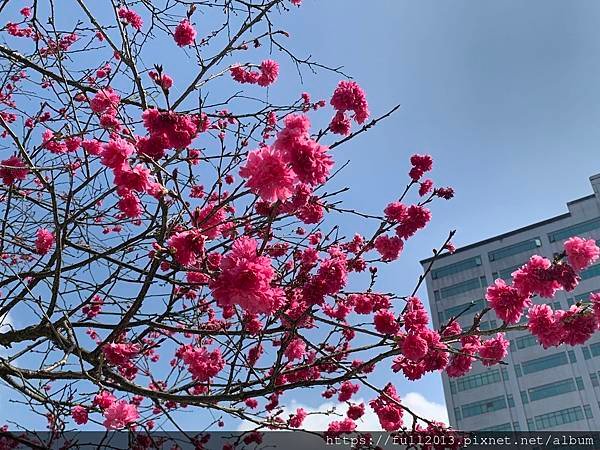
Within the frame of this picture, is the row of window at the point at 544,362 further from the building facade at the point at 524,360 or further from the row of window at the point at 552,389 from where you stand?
the row of window at the point at 552,389

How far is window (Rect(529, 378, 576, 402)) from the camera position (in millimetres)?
34781

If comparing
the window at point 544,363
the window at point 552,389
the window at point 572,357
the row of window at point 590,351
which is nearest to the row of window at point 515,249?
the window at point 544,363

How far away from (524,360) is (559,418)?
4382 mm

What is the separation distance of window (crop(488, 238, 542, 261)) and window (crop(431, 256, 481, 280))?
1.24m

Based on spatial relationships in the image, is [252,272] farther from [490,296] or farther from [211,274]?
[490,296]

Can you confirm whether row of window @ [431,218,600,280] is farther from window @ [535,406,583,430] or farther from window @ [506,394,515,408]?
window @ [535,406,583,430]

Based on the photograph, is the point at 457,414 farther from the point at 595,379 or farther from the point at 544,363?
the point at 595,379

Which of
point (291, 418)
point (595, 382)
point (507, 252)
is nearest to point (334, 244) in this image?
point (291, 418)

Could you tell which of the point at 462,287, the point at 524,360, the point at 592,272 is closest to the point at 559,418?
the point at 524,360

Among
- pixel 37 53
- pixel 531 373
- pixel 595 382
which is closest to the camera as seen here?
pixel 37 53

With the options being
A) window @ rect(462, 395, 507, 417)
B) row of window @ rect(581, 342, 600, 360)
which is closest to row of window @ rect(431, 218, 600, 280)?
row of window @ rect(581, 342, 600, 360)

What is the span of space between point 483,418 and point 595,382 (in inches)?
308

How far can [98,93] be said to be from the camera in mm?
3676

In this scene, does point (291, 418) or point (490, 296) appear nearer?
point (490, 296)
